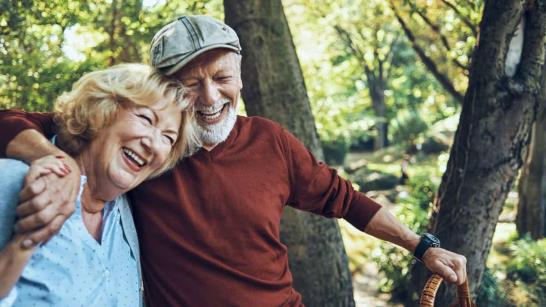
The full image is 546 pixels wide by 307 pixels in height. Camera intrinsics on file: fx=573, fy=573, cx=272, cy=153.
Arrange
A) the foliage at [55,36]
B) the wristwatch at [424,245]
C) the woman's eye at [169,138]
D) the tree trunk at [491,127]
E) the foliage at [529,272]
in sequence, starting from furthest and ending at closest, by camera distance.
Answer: the foliage at [529,272]
the foliage at [55,36]
the tree trunk at [491,127]
the wristwatch at [424,245]
the woman's eye at [169,138]

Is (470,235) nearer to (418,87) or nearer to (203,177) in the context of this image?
(203,177)

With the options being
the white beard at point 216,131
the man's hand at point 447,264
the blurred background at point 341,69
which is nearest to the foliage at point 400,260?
the blurred background at point 341,69

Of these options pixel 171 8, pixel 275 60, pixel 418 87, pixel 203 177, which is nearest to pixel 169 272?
pixel 203 177

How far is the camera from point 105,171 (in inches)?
84.9

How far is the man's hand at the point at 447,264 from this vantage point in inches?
99.7

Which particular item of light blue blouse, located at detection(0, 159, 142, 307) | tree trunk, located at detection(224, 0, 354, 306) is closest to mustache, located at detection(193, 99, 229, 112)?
light blue blouse, located at detection(0, 159, 142, 307)

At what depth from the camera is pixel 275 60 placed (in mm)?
4301

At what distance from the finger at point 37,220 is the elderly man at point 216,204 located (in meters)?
0.59

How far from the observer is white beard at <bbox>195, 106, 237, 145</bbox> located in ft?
8.34

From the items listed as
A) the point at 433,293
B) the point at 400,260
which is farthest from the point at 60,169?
the point at 400,260

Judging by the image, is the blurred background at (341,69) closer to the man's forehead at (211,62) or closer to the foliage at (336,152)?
the foliage at (336,152)

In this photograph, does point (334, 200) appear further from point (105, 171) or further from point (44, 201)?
point (44, 201)

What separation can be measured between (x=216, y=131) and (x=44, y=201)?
0.95m

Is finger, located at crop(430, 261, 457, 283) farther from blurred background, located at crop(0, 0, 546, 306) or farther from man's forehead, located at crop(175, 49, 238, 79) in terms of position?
→ blurred background, located at crop(0, 0, 546, 306)
